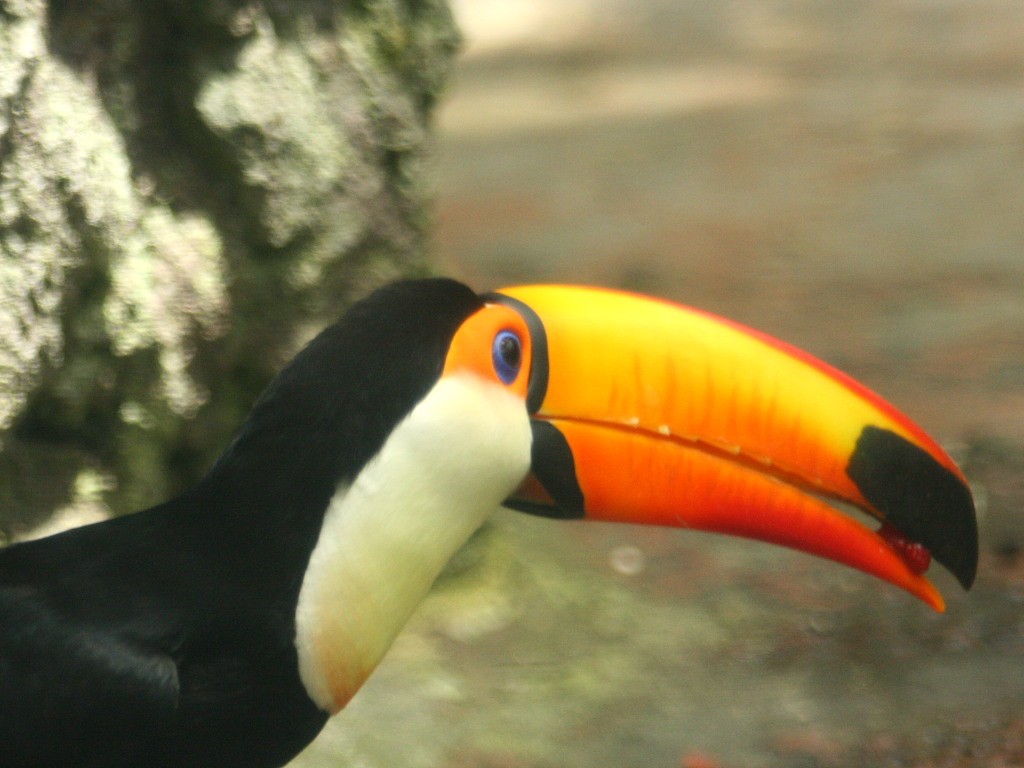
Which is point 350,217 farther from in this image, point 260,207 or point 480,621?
point 480,621

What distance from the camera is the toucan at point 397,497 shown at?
1.71m

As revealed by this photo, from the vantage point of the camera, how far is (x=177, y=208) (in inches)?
107

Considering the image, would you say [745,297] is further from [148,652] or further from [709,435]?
[148,652]

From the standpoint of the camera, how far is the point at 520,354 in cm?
196

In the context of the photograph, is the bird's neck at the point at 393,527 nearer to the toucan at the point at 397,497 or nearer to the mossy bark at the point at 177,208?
the toucan at the point at 397,497

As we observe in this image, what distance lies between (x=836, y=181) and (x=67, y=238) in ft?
14.6

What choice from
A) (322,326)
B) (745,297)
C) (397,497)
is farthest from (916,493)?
(745,297)

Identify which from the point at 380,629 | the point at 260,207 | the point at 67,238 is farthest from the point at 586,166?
the point at 380,629

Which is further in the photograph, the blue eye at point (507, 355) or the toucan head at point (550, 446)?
the blue eye at point (507, 355)

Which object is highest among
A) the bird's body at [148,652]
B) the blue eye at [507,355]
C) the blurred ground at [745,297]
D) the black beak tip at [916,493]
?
the blue eye at [507,355]

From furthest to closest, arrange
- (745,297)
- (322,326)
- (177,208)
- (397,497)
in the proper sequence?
(745,297) < (322,326) < (177,208) < (397,497)

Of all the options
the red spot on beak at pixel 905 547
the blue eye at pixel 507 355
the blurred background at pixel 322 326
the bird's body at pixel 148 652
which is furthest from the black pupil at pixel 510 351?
the blurred background at pixel 322 326

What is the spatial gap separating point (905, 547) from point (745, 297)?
293 centimetres

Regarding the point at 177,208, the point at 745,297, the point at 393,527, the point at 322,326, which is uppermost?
the point at 177,208
